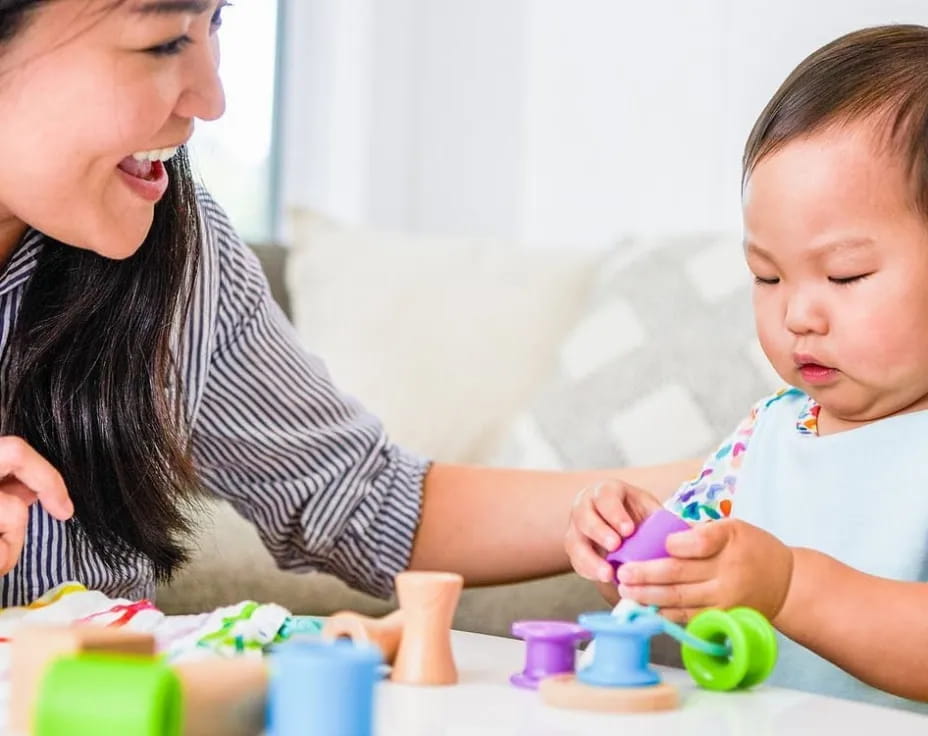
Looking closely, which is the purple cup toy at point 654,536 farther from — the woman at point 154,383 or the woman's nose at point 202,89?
the woman's nose at point 202,89

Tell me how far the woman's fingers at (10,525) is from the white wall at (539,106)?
5.87 ft

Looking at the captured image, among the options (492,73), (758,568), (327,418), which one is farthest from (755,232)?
(492,73)

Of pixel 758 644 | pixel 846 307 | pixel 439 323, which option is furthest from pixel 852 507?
pixel 439 323

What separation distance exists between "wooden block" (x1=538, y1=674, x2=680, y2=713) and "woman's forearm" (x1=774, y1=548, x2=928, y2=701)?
0.21 meters

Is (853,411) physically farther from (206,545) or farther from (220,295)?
(206,545)

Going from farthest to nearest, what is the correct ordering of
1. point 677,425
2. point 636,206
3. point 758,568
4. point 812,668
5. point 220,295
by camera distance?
point 636,206 < point 677,425 < point 220,295 < point 812,668 < point 758,568

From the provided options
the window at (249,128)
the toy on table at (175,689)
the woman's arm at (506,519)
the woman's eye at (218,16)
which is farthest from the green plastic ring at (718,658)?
the window at (249,128)

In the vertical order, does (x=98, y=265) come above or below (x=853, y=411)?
above

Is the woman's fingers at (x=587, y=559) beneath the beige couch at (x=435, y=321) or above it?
beneath

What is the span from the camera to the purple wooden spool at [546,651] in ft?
2.57

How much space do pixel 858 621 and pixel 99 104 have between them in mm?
684

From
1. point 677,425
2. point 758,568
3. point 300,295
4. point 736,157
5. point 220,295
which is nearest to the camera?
point 758,568

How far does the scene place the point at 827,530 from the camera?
3.78ft

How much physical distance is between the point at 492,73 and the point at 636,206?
1.87 feet
